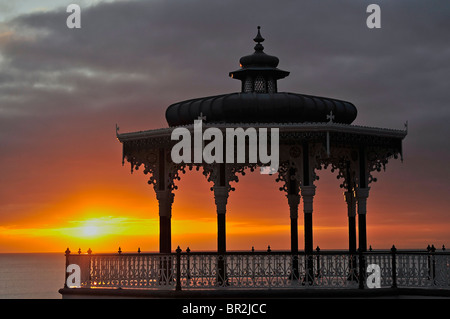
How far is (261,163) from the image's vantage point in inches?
1128

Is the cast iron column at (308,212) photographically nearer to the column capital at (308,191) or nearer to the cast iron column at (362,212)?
the column capital at (308,191)

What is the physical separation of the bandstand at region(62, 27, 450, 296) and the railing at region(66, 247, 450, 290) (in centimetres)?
3

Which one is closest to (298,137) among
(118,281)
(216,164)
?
(216,164)

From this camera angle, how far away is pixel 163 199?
91.7 ft

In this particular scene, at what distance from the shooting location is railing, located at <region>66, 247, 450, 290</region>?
1009 inches

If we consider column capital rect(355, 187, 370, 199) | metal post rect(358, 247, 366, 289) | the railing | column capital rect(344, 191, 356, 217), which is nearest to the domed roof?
column capital rect(355, 187, 370, 199)

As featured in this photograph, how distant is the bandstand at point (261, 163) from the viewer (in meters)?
25.8

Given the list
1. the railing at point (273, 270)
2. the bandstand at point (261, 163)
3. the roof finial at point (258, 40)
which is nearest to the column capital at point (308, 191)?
the bandstand at point (261, 163)

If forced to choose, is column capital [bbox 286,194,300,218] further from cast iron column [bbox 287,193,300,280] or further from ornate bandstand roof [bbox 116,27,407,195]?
ornate bandstand roof [bbox 116,27,407,195]

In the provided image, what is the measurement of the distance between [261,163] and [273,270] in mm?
4219

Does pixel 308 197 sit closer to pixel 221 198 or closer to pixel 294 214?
pixel 221 198

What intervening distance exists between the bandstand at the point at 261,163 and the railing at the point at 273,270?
0.03 m

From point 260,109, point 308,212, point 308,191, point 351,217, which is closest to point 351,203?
point 351,217
